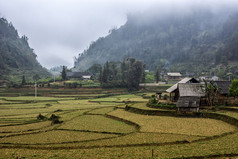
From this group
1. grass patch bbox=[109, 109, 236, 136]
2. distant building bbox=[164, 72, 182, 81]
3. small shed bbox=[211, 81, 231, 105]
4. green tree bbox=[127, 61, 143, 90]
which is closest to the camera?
grass patch bbox=[109, 109, 236, 136]

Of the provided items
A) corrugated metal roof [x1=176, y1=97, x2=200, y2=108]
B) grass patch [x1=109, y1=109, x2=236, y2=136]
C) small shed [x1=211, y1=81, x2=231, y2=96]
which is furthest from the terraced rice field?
small shed [x1=211, y1=81, x2=231, y2=96]

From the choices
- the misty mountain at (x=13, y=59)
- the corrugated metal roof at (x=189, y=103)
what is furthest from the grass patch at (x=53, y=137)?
the misty mountain at (x=13, y=59)

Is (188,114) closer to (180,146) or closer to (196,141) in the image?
(196,141)

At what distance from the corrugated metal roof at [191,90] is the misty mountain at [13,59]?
89454 millimetres

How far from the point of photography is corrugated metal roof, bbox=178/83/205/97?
1265 inches

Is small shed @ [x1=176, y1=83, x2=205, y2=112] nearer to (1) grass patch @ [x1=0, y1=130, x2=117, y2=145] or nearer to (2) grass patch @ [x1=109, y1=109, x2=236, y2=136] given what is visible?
(2) grass patch @ [x1=109, y1=109, x2=236, y2=136]

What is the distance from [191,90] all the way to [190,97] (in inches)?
117

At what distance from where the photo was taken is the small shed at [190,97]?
28.8 m

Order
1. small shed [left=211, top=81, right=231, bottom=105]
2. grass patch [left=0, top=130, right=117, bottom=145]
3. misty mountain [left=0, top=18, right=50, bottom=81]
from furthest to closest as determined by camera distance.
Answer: misty mountain [left=0, top=18, right=50, bottom=81] < small shed [left=211, top=81, right=231, bottom=105] < grass patch [left=0, top=130, right=117, bottom=145]

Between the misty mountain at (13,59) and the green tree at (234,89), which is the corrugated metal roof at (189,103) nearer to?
the green tree at (234,89)

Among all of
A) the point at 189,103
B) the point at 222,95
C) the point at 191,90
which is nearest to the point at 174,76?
the point at 222,95

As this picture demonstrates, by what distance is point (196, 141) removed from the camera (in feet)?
57.8

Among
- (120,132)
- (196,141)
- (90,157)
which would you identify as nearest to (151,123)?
(120,132)

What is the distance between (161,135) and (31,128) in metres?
15.5
